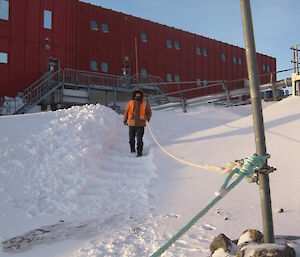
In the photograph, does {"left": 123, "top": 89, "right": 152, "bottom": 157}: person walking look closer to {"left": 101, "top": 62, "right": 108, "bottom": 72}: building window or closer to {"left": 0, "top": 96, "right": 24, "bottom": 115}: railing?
{"left": 0, "top": 96, "right": 24, "bottom": 115}: railing

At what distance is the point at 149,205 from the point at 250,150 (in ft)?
9.98

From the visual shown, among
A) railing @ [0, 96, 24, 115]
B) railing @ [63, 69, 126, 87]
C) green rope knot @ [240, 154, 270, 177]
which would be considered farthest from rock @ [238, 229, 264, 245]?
railing @ [63, 69, 126, 87]

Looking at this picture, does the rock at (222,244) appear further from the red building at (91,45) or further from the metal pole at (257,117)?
the red building at (91,45)

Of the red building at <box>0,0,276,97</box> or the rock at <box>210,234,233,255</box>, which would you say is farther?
the red building at <box>0,0,276,97</box>

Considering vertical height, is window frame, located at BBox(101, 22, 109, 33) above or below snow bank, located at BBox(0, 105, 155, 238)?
above

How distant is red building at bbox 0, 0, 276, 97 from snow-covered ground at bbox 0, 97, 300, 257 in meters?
13.0

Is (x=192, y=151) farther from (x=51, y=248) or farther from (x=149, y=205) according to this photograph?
(x=51, y=248)

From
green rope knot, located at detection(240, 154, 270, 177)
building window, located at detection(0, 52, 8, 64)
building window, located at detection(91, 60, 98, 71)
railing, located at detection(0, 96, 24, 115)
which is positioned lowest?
green rope knot, located at detection(240, 154, 270, 177)

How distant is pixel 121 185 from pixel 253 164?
13.8ft

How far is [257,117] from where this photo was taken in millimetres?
2645

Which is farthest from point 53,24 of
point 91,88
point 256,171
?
point 256,171

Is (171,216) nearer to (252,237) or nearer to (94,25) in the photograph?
(252,237)

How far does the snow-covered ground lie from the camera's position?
4.14 m

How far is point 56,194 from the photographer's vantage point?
5.91 meters
